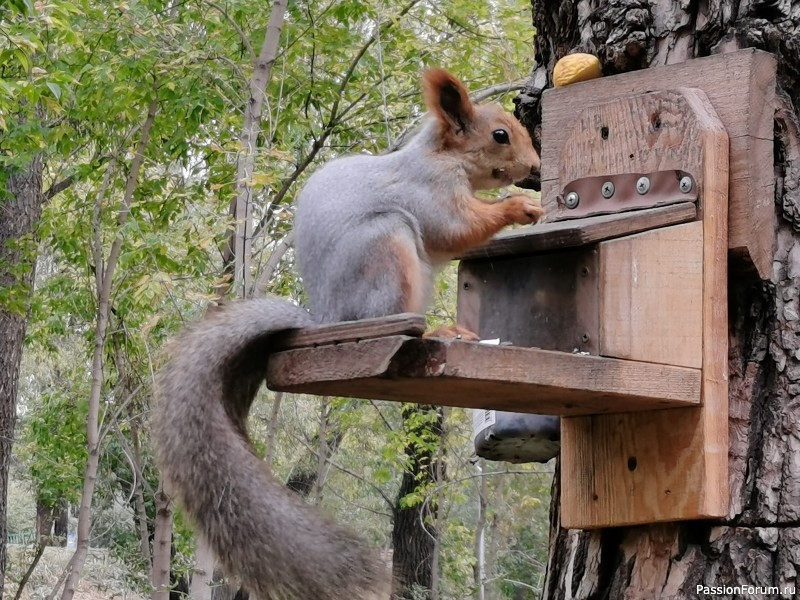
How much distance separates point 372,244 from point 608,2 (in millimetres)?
720

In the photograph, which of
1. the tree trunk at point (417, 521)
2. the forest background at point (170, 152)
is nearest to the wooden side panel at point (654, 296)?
the forest background at point (170, 152)

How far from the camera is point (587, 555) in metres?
2.04

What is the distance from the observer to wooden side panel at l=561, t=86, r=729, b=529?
179 centimetres

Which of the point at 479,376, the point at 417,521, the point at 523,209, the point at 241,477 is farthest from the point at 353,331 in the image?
the point at 417,521

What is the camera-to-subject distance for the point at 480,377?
57.8 inches

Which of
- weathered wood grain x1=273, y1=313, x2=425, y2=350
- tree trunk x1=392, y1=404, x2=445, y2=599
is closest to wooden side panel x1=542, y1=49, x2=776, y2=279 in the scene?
weathered wood grain x1=273, y1=313, x2=425, y2=350

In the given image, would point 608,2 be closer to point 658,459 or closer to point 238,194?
point 658,459

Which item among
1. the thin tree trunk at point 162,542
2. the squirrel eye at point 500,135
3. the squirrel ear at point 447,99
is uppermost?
the squirrel ear at point 447,99

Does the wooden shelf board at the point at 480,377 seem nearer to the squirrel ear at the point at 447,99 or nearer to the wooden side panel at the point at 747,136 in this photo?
the wooden side panel at the point at 747,136

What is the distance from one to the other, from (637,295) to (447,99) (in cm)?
75

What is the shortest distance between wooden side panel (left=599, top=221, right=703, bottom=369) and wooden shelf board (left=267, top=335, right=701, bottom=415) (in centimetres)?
4

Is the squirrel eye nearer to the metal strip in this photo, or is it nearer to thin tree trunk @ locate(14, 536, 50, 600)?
the metal strip

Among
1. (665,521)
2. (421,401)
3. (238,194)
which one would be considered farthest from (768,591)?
(238,194)

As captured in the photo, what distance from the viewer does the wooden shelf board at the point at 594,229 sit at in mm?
1752
